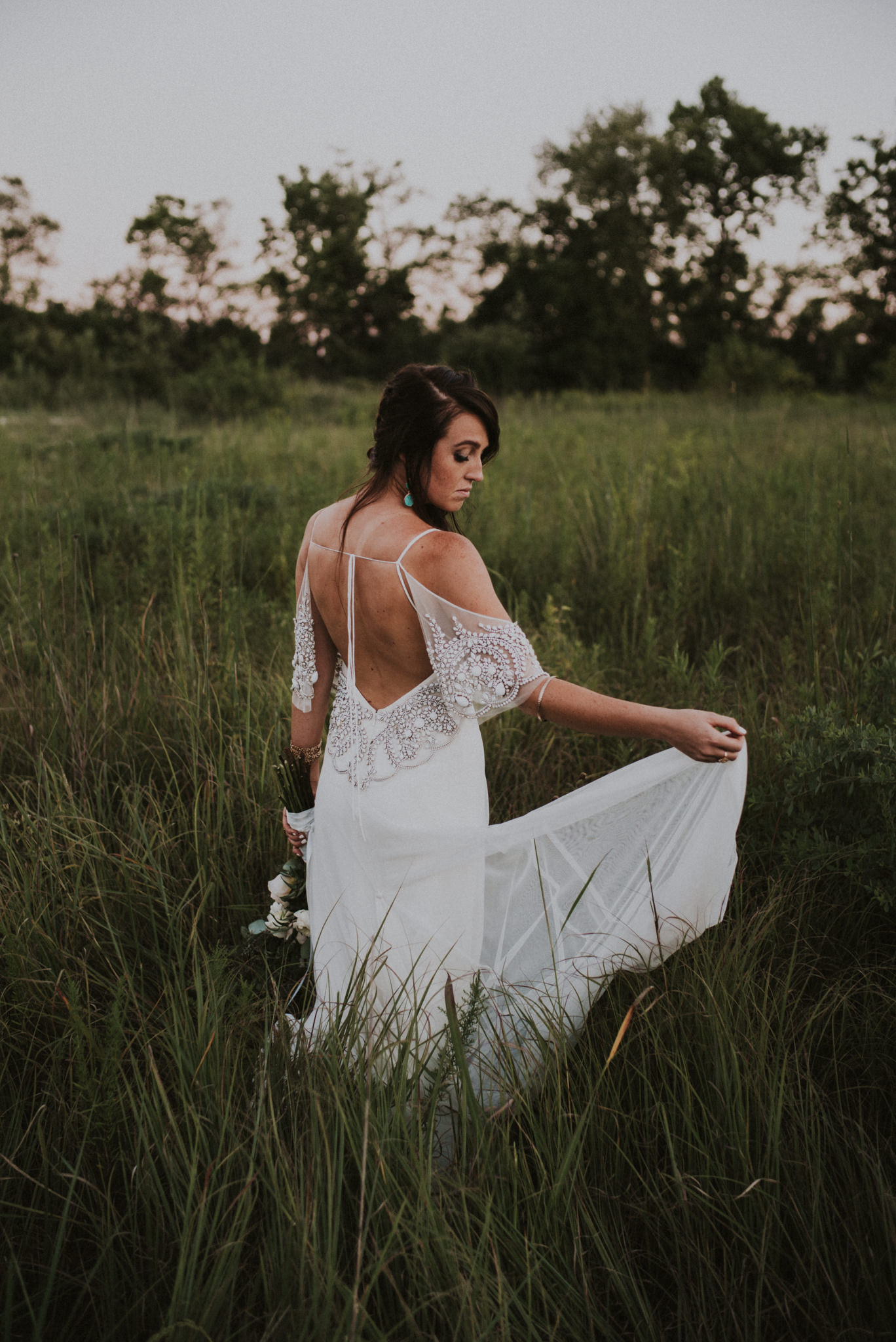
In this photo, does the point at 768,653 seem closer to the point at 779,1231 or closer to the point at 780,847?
the point at 780,847

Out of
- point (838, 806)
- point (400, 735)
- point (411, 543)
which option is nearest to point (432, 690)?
point (400, 735)

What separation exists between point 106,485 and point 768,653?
13.9 ft

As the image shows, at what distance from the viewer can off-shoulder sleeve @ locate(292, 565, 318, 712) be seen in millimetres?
2328

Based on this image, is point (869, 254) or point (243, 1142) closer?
point (243, 1142)

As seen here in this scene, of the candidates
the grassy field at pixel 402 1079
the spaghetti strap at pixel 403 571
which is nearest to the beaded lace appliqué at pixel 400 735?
the spaghetti strap at pixel 403 571

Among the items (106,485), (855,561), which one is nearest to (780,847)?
(855,561)

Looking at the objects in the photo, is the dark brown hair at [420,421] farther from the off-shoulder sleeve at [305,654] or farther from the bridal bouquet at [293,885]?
the bridal bouquet at [293,885]

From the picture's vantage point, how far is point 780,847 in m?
2.50

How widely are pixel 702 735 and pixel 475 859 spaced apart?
646mm

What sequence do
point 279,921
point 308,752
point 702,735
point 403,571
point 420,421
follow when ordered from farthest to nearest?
point 308,752
point 279,921
point 420,421
point 403,571
point 702,735

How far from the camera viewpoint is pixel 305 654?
2404 millimetres

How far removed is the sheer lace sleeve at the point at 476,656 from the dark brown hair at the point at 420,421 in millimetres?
213

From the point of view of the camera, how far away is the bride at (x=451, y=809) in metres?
1.91

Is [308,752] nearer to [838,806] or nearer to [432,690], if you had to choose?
[432,690]
